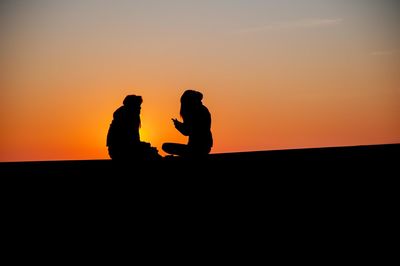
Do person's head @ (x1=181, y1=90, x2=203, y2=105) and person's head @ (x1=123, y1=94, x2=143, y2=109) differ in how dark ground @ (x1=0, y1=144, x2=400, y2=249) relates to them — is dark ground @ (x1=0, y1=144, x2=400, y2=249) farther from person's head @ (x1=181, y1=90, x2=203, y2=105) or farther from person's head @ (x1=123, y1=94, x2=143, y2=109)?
person's head @ (x1=123, y1=94, x2=143, y2=109)

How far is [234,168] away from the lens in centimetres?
625

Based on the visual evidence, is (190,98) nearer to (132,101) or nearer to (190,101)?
(190,101)

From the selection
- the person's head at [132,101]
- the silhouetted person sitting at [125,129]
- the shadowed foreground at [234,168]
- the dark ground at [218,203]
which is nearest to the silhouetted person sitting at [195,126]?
the silhouetted person sitting at [125,129]

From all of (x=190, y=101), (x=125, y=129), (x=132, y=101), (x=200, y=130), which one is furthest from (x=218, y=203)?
(x=132, y=101)

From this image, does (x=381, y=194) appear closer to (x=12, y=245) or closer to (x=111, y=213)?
(x=111, y=213)

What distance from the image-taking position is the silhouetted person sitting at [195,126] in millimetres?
8148

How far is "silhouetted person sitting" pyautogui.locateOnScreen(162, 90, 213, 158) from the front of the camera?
26.7 feet

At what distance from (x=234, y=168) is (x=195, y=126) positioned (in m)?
2.14

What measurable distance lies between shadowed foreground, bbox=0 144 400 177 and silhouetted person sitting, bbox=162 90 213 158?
5.41ft

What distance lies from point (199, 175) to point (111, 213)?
3.81 ft

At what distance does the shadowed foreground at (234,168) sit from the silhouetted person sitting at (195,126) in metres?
1.65

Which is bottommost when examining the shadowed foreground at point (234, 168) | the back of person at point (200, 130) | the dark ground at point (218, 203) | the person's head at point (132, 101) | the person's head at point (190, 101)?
the dark ground at point (218, 203)

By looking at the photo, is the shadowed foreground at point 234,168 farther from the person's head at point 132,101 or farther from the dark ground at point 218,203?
the person's head at point 132,101

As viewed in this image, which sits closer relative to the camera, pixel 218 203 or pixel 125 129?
pixel 218 203
